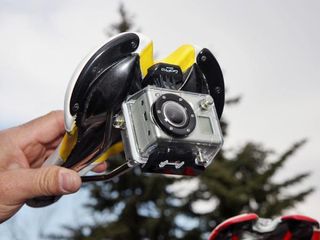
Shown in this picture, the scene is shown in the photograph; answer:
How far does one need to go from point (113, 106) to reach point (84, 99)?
94mm

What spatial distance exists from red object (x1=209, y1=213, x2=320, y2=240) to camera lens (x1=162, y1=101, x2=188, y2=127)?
1.53 metres

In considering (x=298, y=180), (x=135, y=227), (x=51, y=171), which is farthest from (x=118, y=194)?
(x=51, y=171)

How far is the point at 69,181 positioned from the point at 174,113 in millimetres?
456

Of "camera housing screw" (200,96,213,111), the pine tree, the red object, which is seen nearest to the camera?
"camera housing screw" (200,96,213,111)

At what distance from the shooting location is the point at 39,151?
253 centimetres

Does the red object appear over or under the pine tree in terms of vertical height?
over

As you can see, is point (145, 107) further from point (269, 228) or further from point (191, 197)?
point (191, 197)

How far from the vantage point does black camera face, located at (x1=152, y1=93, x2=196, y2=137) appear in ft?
4.81

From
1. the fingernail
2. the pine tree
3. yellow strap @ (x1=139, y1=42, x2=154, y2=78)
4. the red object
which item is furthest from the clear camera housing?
the pine tree

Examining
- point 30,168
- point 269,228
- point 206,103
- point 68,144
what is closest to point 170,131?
point 206,103

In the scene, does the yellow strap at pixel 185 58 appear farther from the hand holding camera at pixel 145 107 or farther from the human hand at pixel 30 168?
the human hand at pixel 30 168

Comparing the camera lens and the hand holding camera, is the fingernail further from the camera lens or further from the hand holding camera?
the camera lens

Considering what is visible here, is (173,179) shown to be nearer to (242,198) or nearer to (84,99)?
(242,198)

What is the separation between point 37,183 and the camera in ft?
5.76
